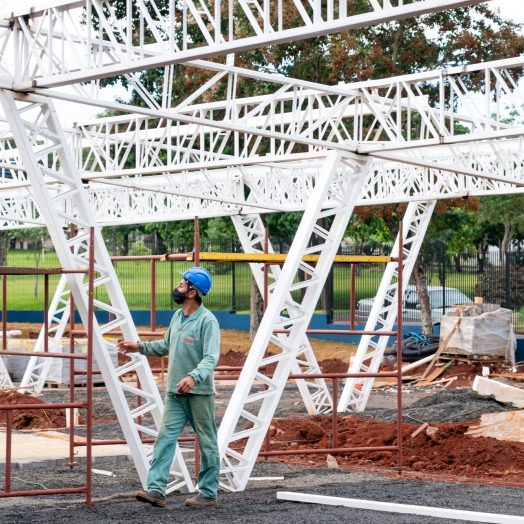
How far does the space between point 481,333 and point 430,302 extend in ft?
Answer: 30.2

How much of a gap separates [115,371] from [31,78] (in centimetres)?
290

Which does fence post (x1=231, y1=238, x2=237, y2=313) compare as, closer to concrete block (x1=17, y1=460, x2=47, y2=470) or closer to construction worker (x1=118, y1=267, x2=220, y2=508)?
concrete block (x1=17, y1=460, x2=47, y2=470)

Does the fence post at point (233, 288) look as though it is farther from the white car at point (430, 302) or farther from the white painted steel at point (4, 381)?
the white painted steel at point (4, 381)

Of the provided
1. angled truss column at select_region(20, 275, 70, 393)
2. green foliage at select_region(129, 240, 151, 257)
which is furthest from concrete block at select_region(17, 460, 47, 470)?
green foliage at select_region(129, 240, 151, 257)

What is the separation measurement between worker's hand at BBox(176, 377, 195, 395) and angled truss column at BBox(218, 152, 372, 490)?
6.39 feet

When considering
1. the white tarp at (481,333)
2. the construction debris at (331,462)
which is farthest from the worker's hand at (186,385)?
the white tarp at (481,333)

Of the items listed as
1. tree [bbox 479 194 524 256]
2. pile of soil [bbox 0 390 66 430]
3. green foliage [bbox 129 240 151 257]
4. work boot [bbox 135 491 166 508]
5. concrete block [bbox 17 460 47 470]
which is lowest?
pile of soil [bbox 0 390 66 430]

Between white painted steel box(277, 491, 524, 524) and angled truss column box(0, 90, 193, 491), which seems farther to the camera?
angled truss column box(0, 90, 193, 491)

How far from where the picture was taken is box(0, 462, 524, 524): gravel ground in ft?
28.9

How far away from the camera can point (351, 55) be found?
2927cm

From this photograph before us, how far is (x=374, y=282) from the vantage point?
3744cm

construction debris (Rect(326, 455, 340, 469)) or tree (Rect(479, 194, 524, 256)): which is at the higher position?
tree (Rect(479, 194, 524, 256))

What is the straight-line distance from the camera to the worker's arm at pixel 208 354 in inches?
354

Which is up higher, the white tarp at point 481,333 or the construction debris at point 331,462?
the white tarp at point 481,333
